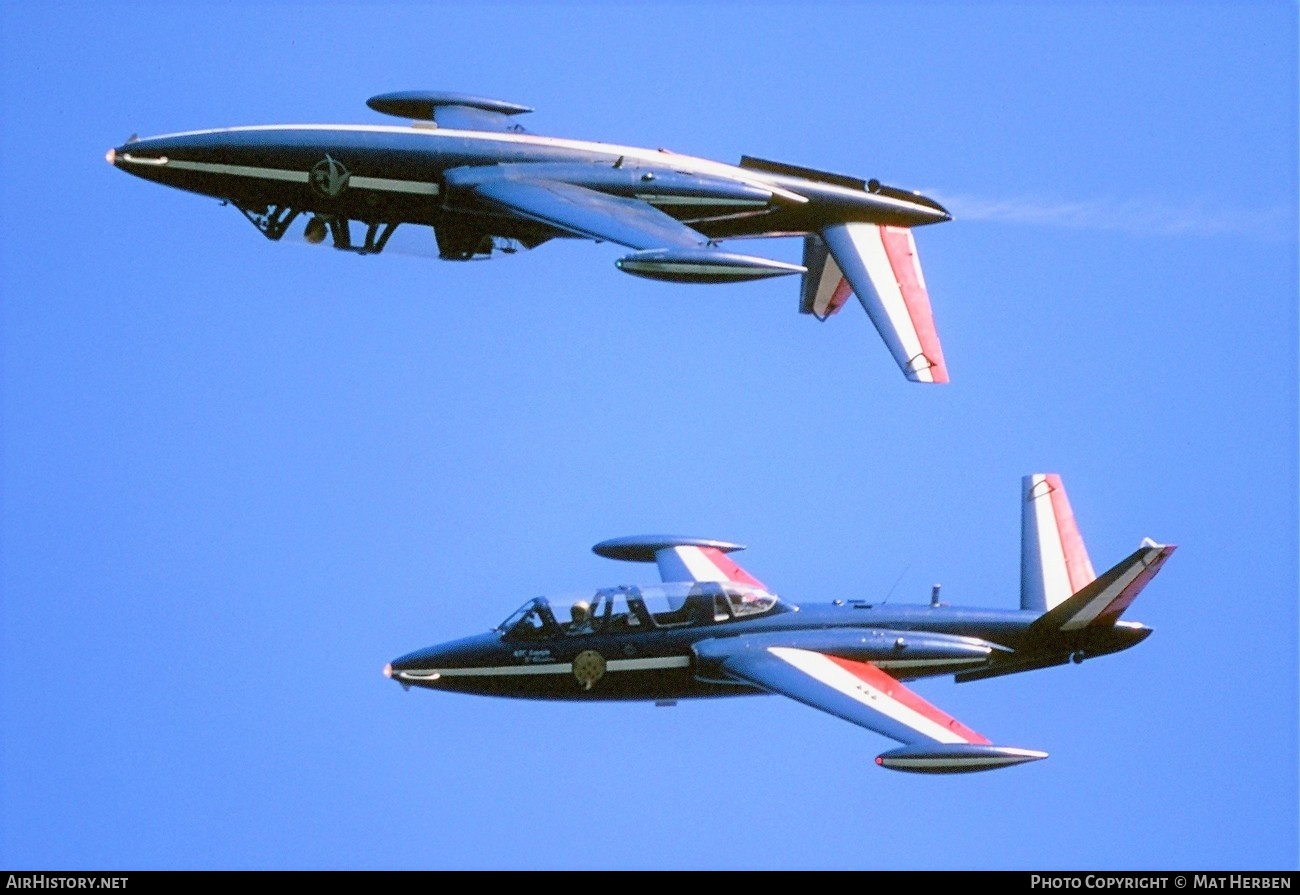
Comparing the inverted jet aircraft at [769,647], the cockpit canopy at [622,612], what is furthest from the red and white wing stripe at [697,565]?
the cockpit canopy at [622,612]

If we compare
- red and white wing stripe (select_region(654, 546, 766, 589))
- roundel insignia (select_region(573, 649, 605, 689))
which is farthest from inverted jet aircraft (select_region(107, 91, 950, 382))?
roundel insignia (select_region(573, 649, 605, 689))

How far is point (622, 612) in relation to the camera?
190 ft

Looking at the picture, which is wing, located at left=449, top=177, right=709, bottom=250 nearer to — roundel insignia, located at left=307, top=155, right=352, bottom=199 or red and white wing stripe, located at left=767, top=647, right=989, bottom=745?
roundel insignia, located at left=307, top=155, right=352, bottom=199

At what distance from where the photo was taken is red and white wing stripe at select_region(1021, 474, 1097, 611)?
61875mm

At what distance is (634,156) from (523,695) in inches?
434

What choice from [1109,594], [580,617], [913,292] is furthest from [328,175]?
[1109,594]

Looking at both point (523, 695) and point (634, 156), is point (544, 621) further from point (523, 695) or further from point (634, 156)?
point (634, 156)

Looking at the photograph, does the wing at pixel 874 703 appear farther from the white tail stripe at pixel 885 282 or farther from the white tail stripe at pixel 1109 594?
the white tail stripe at pixel 885 282

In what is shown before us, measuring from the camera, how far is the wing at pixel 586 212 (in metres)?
58.3

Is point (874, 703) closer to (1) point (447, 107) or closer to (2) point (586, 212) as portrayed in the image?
(2) point (586, 212)

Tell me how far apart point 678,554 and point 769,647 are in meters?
5.35

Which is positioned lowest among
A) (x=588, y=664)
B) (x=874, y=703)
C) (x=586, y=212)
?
(x=874, y=703)

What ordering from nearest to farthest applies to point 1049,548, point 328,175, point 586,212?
point 586,212
point 328,175
point 1049,548

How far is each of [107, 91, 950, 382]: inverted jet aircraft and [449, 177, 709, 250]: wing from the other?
38 millimetres
